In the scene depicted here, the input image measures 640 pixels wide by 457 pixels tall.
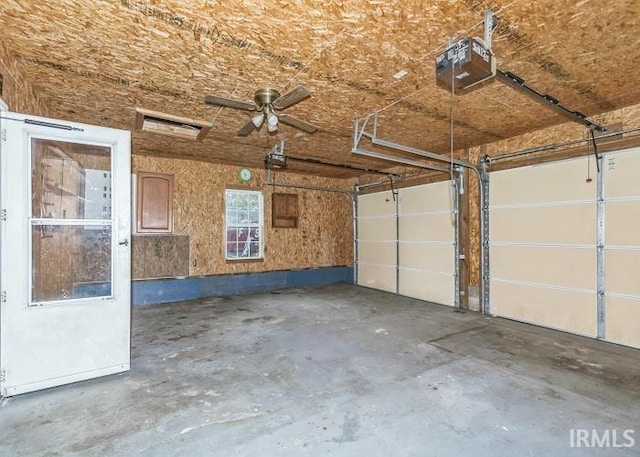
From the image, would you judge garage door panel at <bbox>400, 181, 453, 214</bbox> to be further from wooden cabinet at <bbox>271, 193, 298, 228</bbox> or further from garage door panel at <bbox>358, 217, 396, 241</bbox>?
wooden cabinet at <bbox>271, 193, 298, 228</bbox>

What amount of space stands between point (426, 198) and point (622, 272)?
298 cm

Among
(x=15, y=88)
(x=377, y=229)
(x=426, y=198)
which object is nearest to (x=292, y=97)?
(x=15, y=88)

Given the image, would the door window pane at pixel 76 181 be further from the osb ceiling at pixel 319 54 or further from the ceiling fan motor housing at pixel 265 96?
the ceiling fan motor housing at pixel 265 96

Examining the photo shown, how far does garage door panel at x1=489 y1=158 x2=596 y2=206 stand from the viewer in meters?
3.92

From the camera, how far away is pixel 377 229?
280 inches

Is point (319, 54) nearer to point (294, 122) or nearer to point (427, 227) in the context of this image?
point (294, 122)

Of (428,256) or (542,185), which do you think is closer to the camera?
(542,185)

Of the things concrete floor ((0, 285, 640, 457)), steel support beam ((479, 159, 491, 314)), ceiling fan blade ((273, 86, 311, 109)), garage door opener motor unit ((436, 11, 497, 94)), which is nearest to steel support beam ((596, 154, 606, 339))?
concrete floor ((0, 285, 640, 457))

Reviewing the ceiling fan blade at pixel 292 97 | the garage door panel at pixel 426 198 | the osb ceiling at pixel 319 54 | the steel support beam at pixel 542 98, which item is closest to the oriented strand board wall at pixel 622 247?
the steel support beam at pixel 542 98

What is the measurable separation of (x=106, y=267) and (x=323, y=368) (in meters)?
2.13

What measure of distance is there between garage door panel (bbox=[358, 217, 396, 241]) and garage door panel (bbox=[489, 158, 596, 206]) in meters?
2.21

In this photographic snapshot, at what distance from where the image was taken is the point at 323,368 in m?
2.93

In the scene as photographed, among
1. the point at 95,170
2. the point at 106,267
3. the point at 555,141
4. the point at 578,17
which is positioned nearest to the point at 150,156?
the point at 95,170

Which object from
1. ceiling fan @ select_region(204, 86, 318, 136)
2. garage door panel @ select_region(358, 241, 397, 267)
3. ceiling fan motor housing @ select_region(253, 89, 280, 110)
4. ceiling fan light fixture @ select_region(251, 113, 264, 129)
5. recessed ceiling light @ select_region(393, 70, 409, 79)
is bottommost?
garage door panel @ select_region(358, 241, 397, 267)
